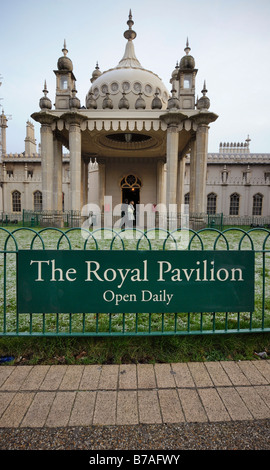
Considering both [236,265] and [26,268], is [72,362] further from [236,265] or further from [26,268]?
[236,265]

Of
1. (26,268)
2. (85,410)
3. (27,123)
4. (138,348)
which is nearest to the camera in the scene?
(85,410)

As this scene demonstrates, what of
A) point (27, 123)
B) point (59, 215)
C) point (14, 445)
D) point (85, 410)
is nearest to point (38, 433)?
point (14, 445)

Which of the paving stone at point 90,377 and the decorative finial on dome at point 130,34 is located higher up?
the decorative finial on dome at point 130,34

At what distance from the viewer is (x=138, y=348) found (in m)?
2.91

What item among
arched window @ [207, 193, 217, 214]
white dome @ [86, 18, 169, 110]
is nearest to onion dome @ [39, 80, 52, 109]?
white dome @ [86, 18, 169, 110]

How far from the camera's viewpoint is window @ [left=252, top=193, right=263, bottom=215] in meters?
33.5

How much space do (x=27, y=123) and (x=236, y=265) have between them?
1758 inches

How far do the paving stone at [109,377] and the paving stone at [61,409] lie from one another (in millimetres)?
273

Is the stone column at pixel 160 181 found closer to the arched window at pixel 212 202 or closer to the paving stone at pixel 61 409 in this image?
the arched window at pixel 212 202

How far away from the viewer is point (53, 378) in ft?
8.07

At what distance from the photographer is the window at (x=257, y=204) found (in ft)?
110

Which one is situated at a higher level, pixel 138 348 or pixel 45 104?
pixel 45 104

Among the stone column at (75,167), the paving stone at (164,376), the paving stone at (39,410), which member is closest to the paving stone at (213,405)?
the paving stone at (164,376)

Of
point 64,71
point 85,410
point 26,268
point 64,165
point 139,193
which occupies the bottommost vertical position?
point 85,410
